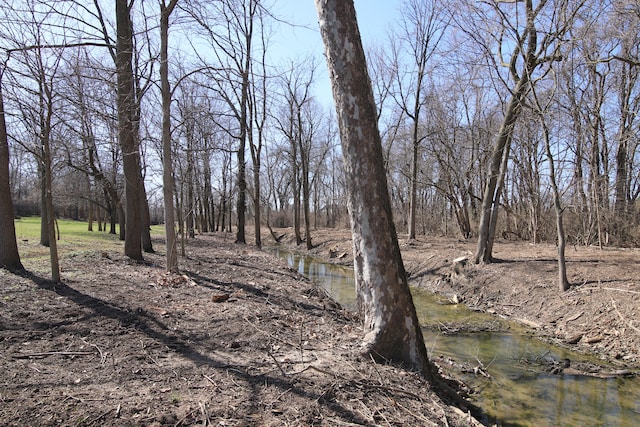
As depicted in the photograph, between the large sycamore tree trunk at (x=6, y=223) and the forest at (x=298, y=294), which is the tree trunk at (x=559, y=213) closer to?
the forest at (x=298, y=294)

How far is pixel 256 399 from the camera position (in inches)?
129

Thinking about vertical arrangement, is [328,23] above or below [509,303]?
above

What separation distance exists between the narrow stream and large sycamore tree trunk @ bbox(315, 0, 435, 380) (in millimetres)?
1643

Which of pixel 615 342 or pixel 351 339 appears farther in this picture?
pixel 615 342

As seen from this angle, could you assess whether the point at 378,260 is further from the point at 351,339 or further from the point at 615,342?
the point at 615,342

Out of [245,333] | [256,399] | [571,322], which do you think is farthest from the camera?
[571,322]

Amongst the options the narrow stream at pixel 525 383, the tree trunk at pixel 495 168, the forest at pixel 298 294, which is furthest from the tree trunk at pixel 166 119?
the tree trunk at pixel 495 168

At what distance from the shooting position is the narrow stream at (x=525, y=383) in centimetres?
473

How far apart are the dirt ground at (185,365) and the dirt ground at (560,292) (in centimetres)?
42

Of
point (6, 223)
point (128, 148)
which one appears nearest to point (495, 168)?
point (128, 148)

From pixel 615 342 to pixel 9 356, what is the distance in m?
8.96

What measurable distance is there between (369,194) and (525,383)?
3938 millimetres

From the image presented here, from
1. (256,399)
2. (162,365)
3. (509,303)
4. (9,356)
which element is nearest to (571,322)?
(509,303)

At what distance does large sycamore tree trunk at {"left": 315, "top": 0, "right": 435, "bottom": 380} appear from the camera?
4137mm
